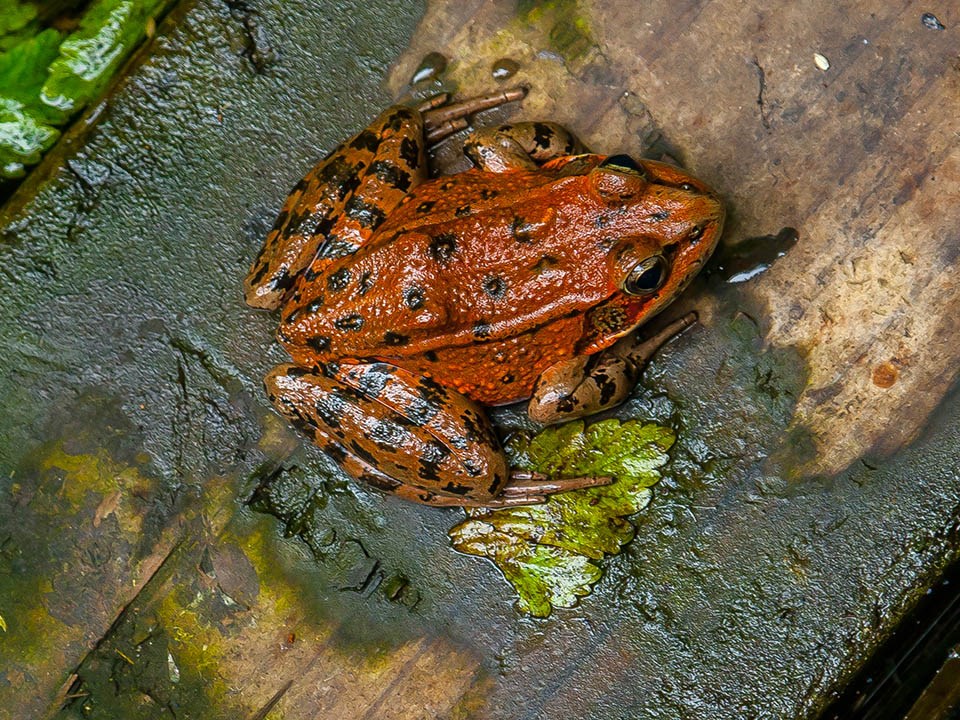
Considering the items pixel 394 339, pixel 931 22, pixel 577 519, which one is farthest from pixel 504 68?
pixel 577 519

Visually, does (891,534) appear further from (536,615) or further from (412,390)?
(412,390)

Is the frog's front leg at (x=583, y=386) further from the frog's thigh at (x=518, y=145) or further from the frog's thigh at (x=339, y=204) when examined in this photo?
the frog's thigh at (x=339, y=204)

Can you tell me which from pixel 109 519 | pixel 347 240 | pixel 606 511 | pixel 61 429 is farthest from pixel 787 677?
pixel 61 429

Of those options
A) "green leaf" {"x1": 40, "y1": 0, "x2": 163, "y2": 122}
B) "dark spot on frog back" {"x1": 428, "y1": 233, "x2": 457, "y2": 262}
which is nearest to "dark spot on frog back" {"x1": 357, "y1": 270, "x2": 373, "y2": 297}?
"dark spot on frog back" {"x1": 428, "y1": 233, "x2": 457, "y2": 262}

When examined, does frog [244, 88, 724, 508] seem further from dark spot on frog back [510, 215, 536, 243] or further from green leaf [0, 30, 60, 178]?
green leaf [0, 30, 60, 178]

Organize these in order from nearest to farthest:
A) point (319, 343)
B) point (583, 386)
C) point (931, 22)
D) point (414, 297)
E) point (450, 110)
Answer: point (414, 297)
point (319, 343)
point (583, 386)
point (931, 22)
point (450, 110)

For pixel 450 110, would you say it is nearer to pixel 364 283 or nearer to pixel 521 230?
pixel 521 230

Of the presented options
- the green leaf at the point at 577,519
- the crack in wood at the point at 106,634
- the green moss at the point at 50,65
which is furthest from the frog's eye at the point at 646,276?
the green moss at the point at 50,65
